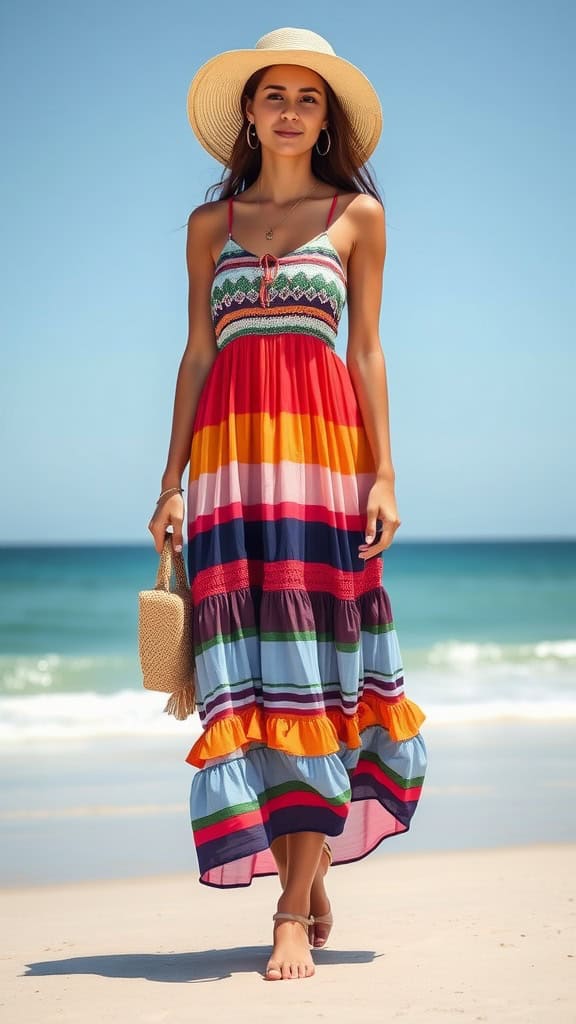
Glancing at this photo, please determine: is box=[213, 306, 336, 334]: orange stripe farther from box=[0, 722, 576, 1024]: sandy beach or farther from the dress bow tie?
box=[0, 722, 576, 1024]: sandy beach

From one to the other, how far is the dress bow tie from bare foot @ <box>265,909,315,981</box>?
1.55 metres

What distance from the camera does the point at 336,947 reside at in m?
3.43

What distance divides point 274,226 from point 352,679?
1.22 m

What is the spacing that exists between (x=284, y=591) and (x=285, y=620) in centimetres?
8

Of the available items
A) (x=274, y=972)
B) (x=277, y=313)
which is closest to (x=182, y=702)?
(x=274, y=972)

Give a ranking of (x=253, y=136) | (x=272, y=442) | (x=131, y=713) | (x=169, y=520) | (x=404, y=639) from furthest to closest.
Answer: (x=404, y=639) < (x=131, y=713) < (x=253, y=136) < (x=169, y=520) < (x=272, y=442)

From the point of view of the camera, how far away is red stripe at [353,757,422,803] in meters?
3.27

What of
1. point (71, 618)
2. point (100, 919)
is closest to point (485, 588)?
point (71, 618)

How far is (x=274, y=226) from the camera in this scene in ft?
11.1

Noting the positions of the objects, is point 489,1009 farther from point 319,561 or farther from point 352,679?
point 319,561

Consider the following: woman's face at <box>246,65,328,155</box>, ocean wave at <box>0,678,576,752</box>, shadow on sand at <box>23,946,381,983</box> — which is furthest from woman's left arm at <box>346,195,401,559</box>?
ocean wave at <box>0,678,576,752</box>

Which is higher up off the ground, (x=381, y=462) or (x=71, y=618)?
(x=71, y=618)

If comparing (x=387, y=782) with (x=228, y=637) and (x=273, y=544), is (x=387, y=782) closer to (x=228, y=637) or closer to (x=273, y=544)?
(x=228, y=637)

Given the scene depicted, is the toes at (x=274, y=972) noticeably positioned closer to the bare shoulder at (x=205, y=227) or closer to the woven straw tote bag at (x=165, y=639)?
the woven straw tote bag at (x=165, y=639)
